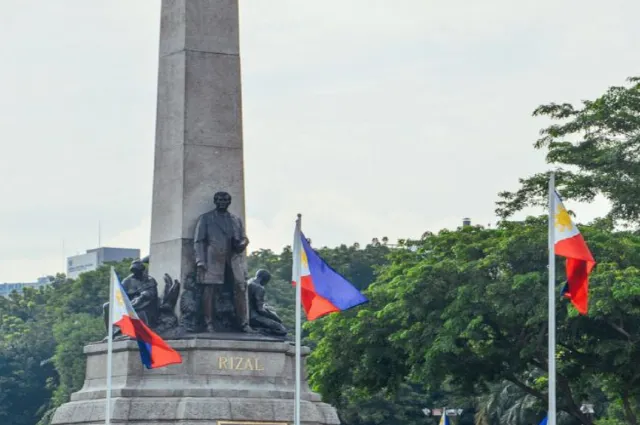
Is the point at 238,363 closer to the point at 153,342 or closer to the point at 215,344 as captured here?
the point at 215,344

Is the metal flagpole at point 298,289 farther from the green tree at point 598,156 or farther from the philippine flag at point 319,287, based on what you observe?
the green tree at point 598,156

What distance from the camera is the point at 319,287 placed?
35.6 m

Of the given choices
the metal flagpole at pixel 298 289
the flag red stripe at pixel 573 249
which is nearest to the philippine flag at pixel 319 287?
the metal flagpole at pixel 298 289

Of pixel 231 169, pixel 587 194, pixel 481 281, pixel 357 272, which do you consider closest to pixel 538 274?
pixel 481 281

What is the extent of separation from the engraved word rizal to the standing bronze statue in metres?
0.82

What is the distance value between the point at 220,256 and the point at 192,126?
2.69 meters

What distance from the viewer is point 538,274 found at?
54.7 meters

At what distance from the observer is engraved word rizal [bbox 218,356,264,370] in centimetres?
3772

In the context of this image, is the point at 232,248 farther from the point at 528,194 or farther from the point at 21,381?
the point at 21,381

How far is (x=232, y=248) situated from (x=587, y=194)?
23434mm

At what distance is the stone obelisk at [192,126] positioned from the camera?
39.2 metres

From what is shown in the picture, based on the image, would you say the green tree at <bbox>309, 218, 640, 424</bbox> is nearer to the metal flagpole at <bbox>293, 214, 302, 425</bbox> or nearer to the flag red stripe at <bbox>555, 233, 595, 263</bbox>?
the metal flagpole at <bbox>293, 214, 302, 425</bbox>

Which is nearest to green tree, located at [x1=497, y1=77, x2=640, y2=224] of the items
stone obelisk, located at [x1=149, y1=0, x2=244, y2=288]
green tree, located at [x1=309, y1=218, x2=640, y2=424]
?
green tree, located at [x1=309, y1=218, x2=640, y2=424]

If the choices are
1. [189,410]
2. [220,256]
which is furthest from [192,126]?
[189,410]
